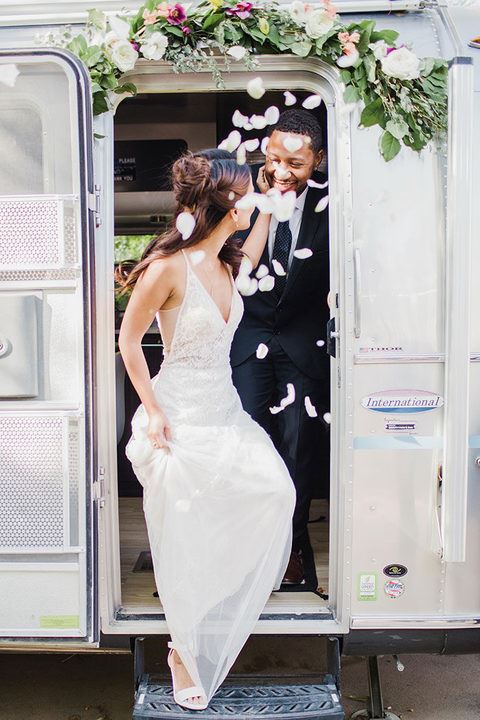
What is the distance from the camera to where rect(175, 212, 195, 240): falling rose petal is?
316cm

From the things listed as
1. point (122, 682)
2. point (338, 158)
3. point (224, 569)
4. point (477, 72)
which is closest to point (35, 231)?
point (338, 158)

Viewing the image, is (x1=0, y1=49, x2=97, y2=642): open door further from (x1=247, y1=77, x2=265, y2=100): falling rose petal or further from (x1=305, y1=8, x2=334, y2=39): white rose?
(x1=305, y1=8, x2=334, y2=39): white rose

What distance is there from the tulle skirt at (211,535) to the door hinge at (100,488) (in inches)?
5.5

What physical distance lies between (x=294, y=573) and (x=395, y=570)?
0.71 metres

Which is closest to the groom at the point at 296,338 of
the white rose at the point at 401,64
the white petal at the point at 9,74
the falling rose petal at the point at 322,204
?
the falling rose petal at the point at 322,204

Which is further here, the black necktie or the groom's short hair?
the black necktie

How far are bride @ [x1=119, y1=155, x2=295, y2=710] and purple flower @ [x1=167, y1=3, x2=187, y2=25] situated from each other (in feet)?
1.73

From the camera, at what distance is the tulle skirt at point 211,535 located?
310cm

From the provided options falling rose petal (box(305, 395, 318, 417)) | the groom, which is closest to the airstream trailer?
the groom

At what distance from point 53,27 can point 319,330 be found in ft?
6.14

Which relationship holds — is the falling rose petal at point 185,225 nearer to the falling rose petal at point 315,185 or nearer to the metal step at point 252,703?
the falling rose petal at point 315,185

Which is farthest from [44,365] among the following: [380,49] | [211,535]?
[380,49]

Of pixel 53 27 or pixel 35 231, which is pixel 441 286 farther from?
pixel 53 27

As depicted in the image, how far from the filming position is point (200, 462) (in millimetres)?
3129
